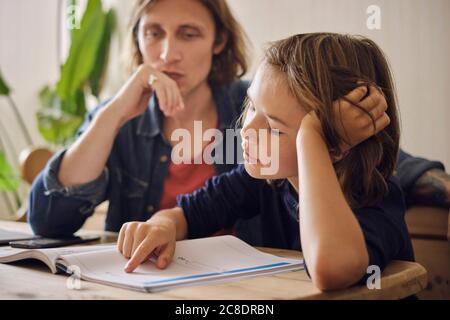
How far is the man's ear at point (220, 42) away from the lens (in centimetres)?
138

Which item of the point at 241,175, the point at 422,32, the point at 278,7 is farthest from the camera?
the point at 278,7

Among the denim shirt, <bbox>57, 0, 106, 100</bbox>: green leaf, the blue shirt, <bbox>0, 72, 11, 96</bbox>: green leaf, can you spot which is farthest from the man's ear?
<bbox>0, 72, 11, 96</bbox>: green leaf

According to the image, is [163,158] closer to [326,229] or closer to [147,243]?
[147,243]

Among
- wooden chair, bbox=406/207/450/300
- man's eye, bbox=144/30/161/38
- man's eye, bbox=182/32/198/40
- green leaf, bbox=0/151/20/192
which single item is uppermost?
man's eye, bbox=144/30/161/38

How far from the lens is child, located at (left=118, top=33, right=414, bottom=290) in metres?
0.64

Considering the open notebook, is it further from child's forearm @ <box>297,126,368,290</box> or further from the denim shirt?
the denim shirt

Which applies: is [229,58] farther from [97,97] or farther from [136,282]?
[97,97]

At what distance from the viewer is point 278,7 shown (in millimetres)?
1260

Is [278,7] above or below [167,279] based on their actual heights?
above

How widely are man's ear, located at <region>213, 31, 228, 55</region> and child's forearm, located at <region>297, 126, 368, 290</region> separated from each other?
29.3 inches

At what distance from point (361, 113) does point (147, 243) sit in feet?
1.00

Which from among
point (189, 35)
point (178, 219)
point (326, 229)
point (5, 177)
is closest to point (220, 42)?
point (189, 35)

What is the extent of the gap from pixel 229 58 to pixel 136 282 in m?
0.85
